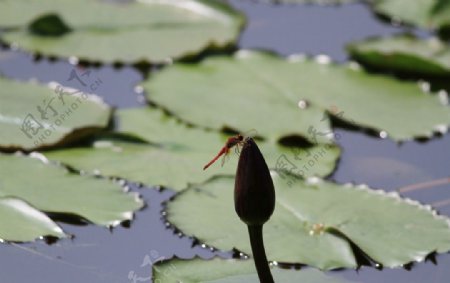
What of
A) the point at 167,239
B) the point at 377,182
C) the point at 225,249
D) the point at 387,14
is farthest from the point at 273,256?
the point at 387,14

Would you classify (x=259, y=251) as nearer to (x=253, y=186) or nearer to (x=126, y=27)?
(x=253, y=186)

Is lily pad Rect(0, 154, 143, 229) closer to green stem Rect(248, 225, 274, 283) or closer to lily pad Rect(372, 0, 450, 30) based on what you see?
green stem Rect(248, 225, 274, 283)

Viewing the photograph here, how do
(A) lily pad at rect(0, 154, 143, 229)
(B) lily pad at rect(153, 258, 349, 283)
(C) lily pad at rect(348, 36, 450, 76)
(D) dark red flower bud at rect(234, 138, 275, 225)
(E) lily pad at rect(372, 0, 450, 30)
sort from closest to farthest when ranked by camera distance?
(D) dark red flower bud at rect(234, 138, 275, 225) → (B) lily pad at rect(153, 258, 349, 283) → (A) lily pad at rect(0, 154, 143, 229) → (C) lily pad at rect(348, 36, 450, 76) → (E) lily pad at rect(372, 0, 450, 30)

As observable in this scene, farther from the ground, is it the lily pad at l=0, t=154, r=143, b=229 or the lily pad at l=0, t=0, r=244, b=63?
the lily pad at l=0, t=0, r=244, b=63

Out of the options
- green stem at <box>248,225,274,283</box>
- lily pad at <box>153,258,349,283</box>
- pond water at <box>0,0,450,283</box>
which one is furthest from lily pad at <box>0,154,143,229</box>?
green stem at <box>248,225,274,283</box>

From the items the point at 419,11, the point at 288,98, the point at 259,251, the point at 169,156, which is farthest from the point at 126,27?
the point at 259,251

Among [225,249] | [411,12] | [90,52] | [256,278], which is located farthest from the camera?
[411,12]

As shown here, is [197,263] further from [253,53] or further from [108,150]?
[253,53]
